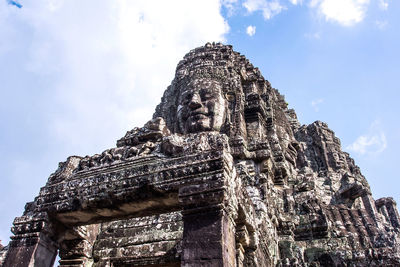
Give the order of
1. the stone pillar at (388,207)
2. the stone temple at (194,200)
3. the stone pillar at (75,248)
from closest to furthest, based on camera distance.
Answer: the stone temple at (194,200), the stone pillar at (75,248), the stone pillar at (388,207)

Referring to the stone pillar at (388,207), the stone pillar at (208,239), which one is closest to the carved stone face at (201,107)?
the stone pillar at (208,239)

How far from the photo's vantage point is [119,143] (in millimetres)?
6926

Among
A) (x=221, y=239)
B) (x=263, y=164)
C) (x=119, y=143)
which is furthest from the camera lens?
(x=263, y=164)

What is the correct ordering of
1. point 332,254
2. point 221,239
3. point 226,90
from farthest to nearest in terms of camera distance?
point 226,90
point 332,254
point 221,239

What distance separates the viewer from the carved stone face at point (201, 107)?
33.0 feet

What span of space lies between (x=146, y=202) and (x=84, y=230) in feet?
6.09

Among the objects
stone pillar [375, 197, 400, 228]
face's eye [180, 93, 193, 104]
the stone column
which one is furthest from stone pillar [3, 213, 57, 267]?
stone pillar [375, 197, 400, 228]

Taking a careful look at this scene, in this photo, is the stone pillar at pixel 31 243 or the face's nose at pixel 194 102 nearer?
the stone pillar at pixel 31 243

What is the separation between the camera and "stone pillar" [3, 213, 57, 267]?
5.24m

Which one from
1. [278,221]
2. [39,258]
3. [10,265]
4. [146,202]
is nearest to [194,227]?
[146,202]

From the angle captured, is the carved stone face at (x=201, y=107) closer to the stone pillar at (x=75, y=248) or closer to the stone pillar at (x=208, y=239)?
the stone pillar at (x=75, y=248)

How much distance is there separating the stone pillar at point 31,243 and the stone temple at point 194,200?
0.02 m

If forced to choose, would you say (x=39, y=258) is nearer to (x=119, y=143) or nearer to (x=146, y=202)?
(x=146, y=202)

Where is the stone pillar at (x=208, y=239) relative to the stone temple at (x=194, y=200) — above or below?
below
